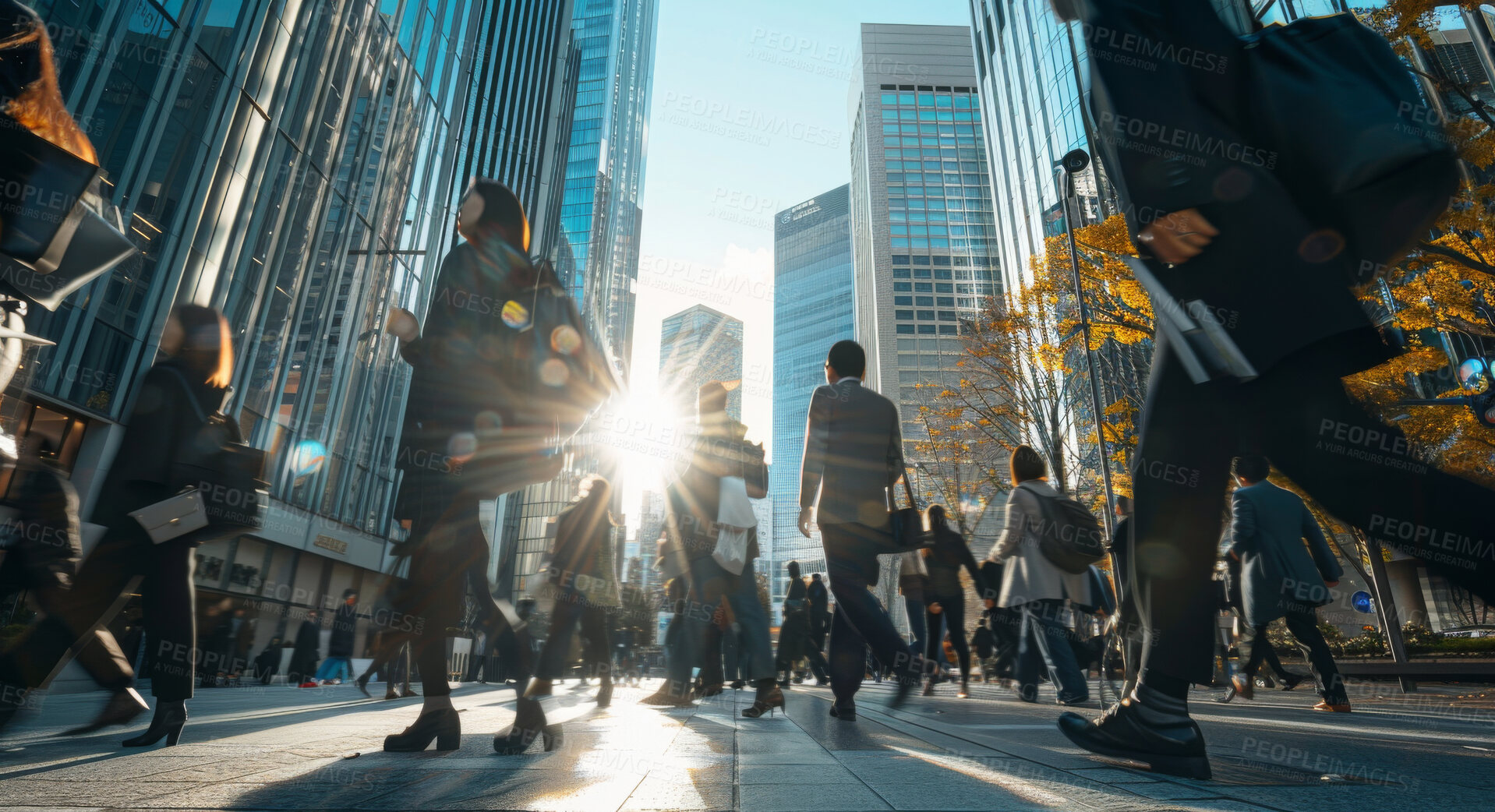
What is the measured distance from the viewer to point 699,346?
503 feet

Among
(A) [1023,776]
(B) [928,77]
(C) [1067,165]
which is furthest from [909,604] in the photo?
(B) [928,77]

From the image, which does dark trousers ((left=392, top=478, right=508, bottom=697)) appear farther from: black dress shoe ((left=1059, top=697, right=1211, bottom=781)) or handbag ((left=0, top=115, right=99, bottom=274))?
black dress shoe ((left=1059, top=697, right=1211, bottom=781))

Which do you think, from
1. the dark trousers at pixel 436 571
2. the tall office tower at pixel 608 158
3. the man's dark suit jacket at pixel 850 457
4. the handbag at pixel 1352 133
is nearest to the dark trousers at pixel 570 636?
the dark trousers at pixel 436 571

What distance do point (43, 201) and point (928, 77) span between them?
3607 inches

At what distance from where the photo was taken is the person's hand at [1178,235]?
1673mm

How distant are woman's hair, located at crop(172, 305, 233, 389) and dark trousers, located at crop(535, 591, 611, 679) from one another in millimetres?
1751

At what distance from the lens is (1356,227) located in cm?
148

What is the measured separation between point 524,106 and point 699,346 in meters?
113

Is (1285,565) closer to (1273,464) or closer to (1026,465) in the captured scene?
(1026,465)

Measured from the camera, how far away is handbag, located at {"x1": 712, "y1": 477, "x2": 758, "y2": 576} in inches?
190

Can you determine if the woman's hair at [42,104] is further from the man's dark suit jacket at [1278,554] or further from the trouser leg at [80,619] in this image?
the man's dark suit jacket at [1278,554]

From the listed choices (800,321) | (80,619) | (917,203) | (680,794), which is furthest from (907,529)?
(800,321)

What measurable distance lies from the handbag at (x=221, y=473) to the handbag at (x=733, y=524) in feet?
8.61

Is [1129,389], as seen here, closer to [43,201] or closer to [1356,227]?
[1356,227]
